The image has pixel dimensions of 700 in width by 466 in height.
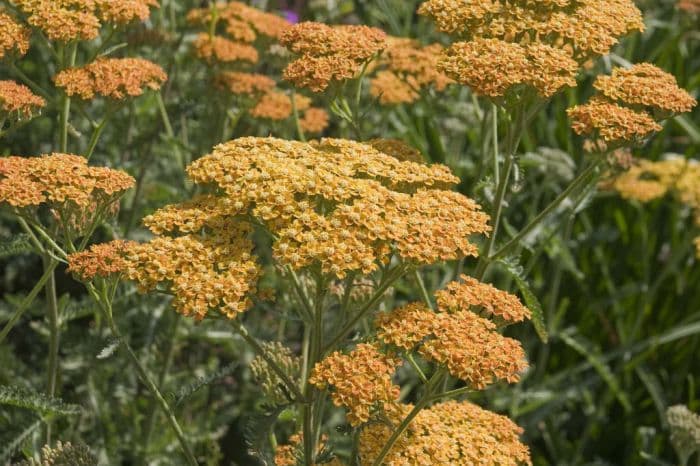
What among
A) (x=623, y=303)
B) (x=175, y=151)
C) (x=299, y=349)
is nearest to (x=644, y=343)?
(x=623, y=303)

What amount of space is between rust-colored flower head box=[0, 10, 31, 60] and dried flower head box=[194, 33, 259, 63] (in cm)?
121

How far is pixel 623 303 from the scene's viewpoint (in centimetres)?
578

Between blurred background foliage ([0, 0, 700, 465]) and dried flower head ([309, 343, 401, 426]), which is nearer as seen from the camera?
dried flower head ([309, 343, 401, 426])

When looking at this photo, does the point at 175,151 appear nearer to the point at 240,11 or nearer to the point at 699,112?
the point at 240,11

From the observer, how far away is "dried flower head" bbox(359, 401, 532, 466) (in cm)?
278

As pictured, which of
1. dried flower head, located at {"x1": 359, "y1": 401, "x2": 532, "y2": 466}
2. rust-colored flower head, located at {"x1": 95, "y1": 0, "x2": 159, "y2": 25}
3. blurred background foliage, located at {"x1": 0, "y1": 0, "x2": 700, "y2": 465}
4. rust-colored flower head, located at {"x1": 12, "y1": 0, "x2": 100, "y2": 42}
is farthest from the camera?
blurred background foliage, located at {"x1": 0, "y1": 0, "x2": 700, "y2": 465}

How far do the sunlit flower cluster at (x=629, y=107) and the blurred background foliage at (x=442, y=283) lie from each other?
24.0 inches

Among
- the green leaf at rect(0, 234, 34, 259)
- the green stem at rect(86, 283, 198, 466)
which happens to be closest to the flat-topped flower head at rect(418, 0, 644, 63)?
the green stem at rect(86, 283, 198, 466)

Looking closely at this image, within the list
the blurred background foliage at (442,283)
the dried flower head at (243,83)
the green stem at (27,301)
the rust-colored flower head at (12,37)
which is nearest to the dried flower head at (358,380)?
the green stem at (27,301)

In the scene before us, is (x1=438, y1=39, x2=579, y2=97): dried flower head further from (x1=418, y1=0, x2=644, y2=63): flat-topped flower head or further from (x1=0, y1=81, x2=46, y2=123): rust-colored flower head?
(x1=0, y1=81, x2=46, y2=123): rust-colored flower head

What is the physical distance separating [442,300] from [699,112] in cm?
443

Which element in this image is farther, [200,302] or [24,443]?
[24,443]

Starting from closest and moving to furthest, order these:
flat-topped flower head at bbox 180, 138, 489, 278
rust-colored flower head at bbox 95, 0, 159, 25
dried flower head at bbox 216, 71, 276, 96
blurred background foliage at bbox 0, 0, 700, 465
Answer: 1. flat-topped flower head at bbox 180, 138, 489, 278
2. rust-colored flower head at bbox 95, 0, 159, 25
3. dried flower head at bbox 216, 71, 276, 96
4. blurred background foliage at bbox 0, 0, 700, 465

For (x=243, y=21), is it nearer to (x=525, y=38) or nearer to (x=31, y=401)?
(x=525, y=38)
